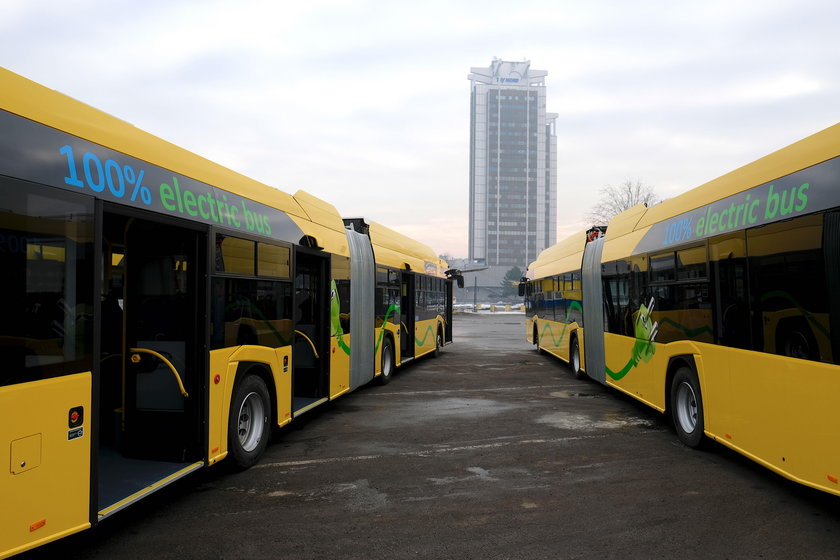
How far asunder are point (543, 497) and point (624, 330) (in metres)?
4.82

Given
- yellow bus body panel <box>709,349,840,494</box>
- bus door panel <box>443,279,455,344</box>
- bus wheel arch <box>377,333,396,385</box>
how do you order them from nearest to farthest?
1. yellow bus body panel <box>709,349,840,494</box>
2. bus wheel arch <box>377,333,396,385</box>
3. bus door panel <box>443,279,455,344</box>

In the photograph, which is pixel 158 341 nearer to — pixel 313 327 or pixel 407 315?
pixel 313 327

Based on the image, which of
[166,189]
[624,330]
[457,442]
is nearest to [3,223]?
[166,189]

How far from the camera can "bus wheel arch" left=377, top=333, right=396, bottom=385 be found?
12.1 m

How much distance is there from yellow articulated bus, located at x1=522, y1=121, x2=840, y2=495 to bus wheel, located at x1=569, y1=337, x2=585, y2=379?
3.30 m

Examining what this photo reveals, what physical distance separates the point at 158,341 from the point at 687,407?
6425 millimetres

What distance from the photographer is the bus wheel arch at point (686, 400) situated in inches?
263

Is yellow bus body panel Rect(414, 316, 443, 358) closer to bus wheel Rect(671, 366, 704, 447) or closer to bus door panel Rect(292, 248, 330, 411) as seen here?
bus door panel Rect(292, 248, 330, 411)

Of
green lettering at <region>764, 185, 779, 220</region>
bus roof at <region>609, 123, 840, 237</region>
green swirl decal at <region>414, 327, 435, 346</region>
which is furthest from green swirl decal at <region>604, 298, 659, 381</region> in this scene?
green swirl decal at <region>414, 327, 435, 346</region>

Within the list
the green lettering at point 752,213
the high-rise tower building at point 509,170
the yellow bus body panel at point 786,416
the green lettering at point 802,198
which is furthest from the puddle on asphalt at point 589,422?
the high-rise tower building at point 509,170

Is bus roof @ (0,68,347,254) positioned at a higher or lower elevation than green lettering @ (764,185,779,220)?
higher

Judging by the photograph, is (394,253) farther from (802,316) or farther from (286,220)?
(802,316)

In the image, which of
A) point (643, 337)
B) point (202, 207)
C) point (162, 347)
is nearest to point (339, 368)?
point (162, 347)

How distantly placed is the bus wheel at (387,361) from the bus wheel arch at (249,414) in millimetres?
5514
